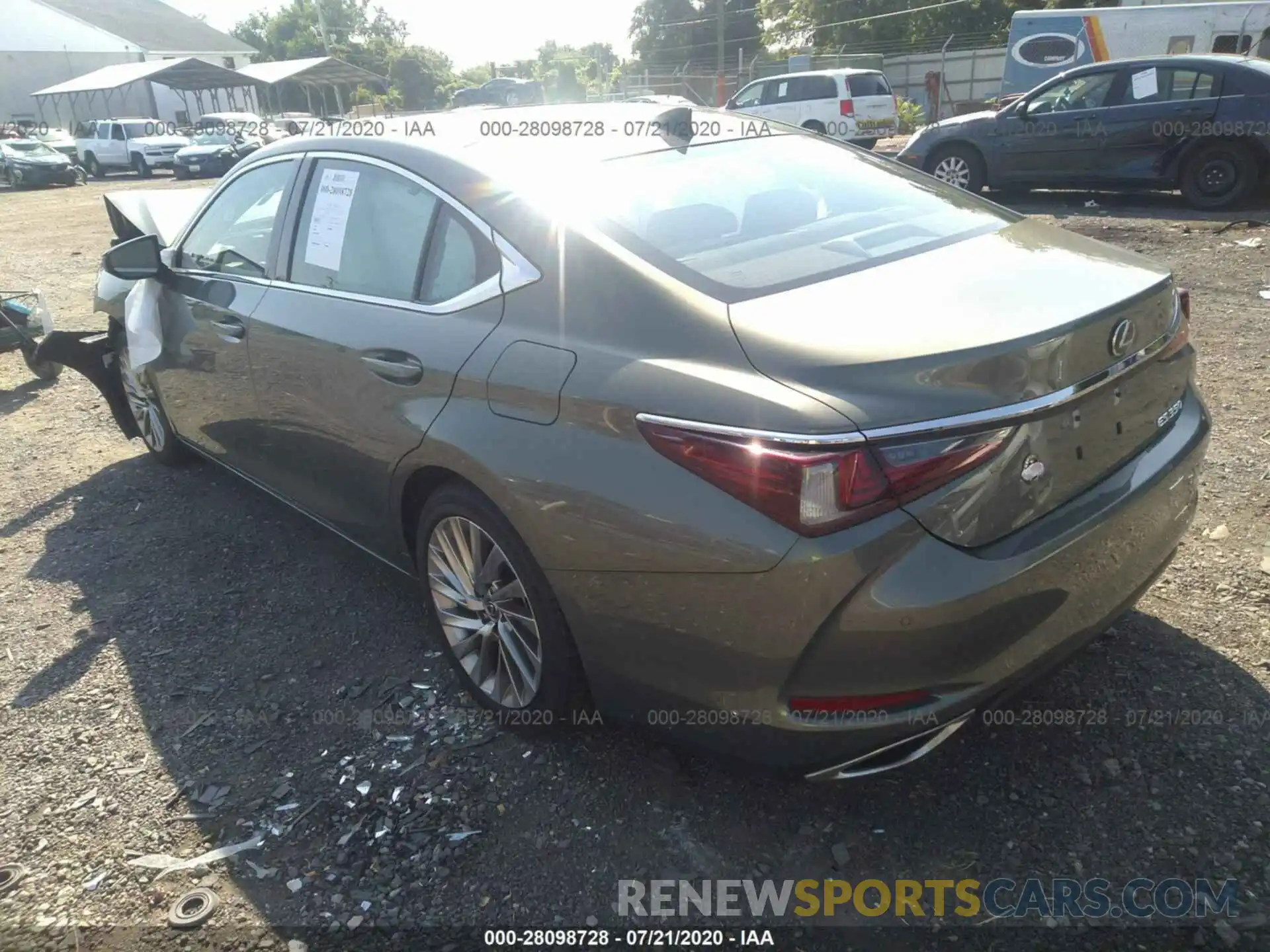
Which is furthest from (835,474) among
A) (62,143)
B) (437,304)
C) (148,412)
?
(62,143)

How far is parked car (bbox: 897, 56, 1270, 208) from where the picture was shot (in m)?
9.62

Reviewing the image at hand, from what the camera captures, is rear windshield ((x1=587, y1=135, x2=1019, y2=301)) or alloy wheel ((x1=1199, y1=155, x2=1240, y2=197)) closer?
rear windshield ((x1=587, y1=135, x2=1019, y2=301))

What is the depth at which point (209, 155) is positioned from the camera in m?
27.3

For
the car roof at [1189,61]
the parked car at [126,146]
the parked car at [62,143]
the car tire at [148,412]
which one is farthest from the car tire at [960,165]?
the parked car at [62,143]

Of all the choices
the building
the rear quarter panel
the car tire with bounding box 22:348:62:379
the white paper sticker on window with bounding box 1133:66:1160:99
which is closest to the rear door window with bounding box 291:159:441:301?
the rear quarter panel

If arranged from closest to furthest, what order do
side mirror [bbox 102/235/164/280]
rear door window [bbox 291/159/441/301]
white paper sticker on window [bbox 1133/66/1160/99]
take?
rear door window [bbox 291/159/441/301] < side mirror [bbox 102/235/164/280] < white paper sticker on window [bbox 1133/66/1160/99]

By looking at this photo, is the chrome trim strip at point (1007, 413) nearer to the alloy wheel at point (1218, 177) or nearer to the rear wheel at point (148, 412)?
the rear wheel at point (148, 412)

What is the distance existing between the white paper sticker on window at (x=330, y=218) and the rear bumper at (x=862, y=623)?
159cm

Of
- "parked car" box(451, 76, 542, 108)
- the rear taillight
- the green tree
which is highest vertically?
the green tree

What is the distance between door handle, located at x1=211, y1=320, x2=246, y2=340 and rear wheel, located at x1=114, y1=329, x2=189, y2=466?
1.10 metres

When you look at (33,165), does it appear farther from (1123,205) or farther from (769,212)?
(769,212)

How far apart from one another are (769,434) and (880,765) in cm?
83

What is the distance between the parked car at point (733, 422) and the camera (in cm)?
190

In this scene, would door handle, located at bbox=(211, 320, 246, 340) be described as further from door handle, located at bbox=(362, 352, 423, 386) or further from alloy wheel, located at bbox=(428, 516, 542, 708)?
alloy wheel, located at bbox=(428, 516, 542, 708)
